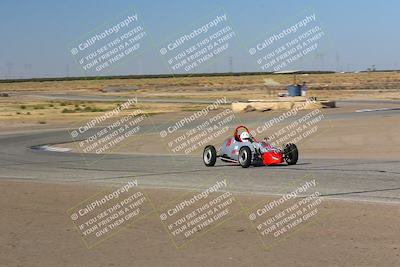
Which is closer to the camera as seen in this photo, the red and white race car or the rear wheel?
the rear wheel

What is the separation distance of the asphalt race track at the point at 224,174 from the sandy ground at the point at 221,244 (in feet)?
5.96

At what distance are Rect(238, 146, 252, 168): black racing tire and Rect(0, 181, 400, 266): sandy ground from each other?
221 inches

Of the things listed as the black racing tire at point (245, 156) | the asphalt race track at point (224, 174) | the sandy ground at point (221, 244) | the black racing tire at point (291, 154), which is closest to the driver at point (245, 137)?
the black racing tire at point (245, 156)

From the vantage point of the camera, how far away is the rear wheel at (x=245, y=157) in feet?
52.8

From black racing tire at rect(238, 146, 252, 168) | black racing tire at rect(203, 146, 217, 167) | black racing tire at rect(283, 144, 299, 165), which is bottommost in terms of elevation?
black racing tire at rect(283, 144, 299, 165)

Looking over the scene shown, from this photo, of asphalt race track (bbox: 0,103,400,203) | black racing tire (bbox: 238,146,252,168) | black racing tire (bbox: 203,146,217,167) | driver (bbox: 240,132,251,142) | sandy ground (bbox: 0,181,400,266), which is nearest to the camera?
sandy ground (bbox: 0,181,400,266)

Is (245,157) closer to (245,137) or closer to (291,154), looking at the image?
(245,137)

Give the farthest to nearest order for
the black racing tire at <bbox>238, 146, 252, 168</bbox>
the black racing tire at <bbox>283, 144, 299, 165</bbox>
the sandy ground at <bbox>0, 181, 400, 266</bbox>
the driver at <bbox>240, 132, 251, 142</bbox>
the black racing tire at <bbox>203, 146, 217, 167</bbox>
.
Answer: the black racing tire at <bbox>203, 146, 217, 167</bbox> → the driver at <bbox>240, 132, 251, 142</bbox> → the black racing tire at <bbox>283, 144, 299, 165</bbox> → the black racing tire at <bbox>238, 146, 252, 168</bbox> → the sandy ground at <bbox>0, 181, 400, 266</bbox>

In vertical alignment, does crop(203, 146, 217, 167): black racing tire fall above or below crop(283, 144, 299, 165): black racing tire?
above

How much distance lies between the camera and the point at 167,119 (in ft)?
154

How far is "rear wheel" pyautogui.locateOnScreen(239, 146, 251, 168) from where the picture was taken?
1609 centimetres

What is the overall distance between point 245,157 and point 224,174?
1.20m

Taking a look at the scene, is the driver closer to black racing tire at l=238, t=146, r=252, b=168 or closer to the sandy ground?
black racing tire at l=238, t=146, r=252, b=168

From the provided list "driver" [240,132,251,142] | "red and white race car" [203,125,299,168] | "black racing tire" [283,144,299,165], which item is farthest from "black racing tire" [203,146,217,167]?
"black racing tire" [283,144,299,165]
